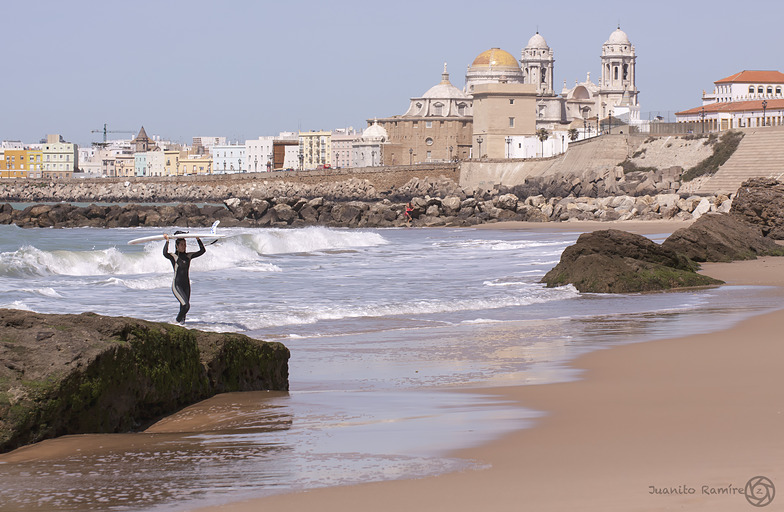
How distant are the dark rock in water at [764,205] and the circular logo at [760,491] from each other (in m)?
20.2

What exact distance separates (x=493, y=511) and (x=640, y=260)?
39.8 ft

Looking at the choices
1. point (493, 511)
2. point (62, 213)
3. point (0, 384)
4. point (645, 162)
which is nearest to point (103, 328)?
point (0, 384)

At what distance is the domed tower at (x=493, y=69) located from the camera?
4670 inches

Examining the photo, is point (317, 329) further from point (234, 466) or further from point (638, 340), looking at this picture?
point (234, 466)

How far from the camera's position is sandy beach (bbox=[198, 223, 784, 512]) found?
3.82 meters

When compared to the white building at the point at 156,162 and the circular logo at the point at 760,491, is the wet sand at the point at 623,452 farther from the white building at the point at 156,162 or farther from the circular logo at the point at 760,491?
the white building at the point at 156,162

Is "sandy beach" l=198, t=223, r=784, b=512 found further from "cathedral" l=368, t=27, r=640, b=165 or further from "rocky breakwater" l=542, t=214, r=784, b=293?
"cathedral" l=368, t=27, r=640, b=165

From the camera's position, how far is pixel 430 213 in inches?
2039

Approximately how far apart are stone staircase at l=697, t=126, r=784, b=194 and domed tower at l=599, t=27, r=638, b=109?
210ft

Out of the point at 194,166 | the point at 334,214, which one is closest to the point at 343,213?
the point at 334,214

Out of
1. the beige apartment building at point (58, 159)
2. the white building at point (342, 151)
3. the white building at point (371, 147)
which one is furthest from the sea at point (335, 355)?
the beige apartment building at point (58, 159)

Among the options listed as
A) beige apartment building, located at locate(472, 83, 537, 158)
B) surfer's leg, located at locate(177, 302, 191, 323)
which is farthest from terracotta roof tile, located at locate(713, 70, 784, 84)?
surfer's leg, located at locate(177, 302, 191, 323)

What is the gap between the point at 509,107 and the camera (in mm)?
97438

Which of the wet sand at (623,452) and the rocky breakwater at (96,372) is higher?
the rocky breakwater at (96,372)
